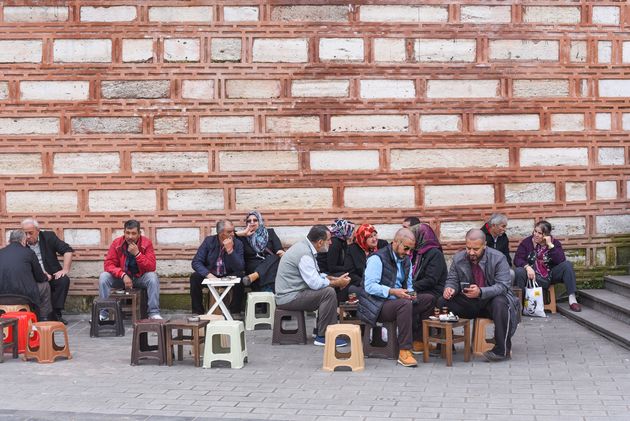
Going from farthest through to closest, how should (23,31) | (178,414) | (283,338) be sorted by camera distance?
1. (23,31)
2. (283,338)
3. (178,414)

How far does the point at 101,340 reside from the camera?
1147 centimetres

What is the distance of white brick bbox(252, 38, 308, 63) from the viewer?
1309 cm

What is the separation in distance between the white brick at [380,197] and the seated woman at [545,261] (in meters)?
1.56

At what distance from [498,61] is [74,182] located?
580 centimetres

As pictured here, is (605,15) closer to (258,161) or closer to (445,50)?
(445,50)

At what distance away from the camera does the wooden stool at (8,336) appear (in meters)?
10.1

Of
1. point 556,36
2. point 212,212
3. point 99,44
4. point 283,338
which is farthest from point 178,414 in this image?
point 556,36

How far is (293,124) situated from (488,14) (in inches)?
117

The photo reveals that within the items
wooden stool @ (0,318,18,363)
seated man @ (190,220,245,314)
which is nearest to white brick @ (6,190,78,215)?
seated man @ (190,220,245,314)

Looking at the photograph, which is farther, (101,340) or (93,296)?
(93,296)

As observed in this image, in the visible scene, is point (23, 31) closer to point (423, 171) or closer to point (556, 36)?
point (423, 171)

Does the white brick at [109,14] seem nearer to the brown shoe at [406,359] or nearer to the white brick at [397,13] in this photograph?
the white brick at [397,13]

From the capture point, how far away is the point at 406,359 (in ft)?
31.8

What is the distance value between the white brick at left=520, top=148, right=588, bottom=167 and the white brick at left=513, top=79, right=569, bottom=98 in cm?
73
